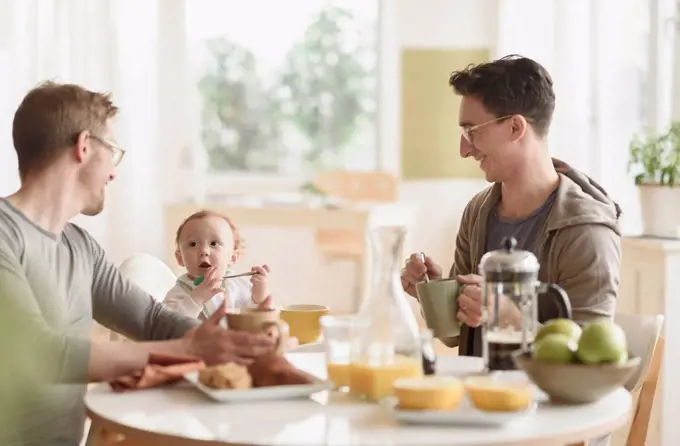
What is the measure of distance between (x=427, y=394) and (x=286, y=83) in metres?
5.48

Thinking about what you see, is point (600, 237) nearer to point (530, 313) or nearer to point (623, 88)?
point (530, 313)

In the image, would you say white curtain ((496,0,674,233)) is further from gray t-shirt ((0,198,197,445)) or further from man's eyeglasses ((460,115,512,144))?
gray t-shirt ((0,198,197,445))

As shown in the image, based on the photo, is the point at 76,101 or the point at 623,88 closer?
the point at 76,101

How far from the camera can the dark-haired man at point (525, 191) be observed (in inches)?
99.9

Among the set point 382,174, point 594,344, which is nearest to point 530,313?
point 594,344

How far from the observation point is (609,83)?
234 inches

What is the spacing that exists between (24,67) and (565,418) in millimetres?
4459

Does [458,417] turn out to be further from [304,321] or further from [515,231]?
[515,231]

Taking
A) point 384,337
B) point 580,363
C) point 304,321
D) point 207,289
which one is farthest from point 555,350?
point 207,289

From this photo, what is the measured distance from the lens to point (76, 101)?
2.16 metres

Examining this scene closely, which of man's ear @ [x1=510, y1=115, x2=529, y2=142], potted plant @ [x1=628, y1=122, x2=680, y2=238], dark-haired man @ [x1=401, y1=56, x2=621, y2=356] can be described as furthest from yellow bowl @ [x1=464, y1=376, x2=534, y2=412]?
potted plant @ [x1=628, y1=122, x2=680, y2=238]

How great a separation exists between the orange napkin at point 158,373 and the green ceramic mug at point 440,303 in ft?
1.76

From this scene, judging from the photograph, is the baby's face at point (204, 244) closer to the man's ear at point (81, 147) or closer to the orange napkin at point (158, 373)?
the man's ear at point (81, 147)

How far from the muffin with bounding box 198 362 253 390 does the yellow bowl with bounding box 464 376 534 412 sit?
0.38 meters
